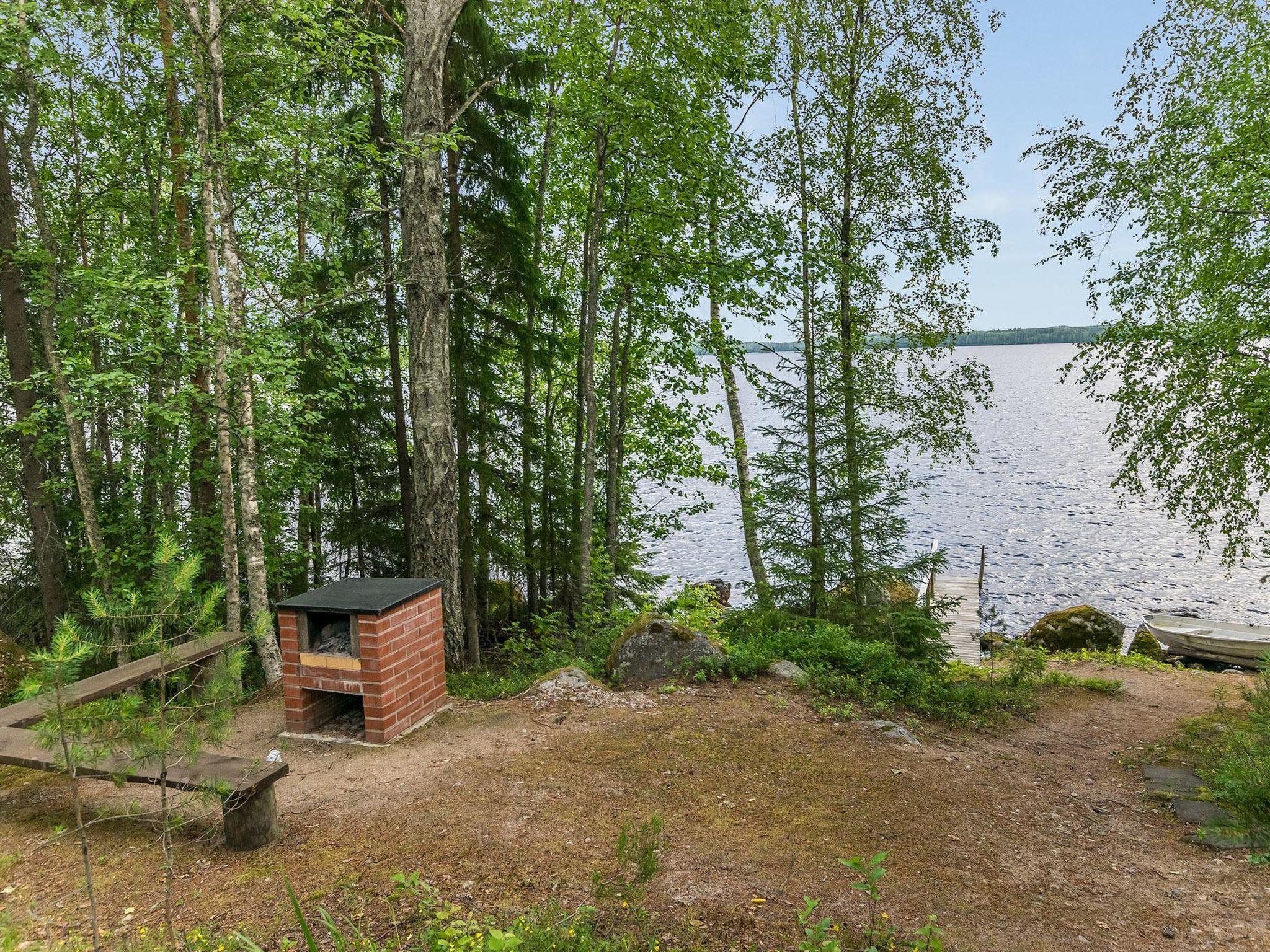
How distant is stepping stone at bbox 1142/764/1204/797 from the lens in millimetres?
5336

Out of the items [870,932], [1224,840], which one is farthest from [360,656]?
[1224,840]

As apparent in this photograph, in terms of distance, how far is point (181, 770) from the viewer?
3725mm

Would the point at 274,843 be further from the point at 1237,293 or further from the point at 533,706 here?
the point at 1237,293

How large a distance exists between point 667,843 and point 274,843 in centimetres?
222

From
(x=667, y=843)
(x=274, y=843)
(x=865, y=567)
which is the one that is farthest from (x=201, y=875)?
(x=865, y=567)

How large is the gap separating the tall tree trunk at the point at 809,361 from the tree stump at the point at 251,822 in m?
6.73

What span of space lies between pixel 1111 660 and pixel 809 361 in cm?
805

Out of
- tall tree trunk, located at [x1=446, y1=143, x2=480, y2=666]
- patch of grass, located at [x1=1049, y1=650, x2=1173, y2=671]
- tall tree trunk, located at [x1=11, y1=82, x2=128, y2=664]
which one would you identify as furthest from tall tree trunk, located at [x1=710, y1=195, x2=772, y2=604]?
tall tree trunk, located at [x1=11, y1=82, x2=128, y2=664]

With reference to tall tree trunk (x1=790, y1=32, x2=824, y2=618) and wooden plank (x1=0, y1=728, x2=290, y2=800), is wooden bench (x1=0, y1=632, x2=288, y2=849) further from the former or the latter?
tall tree trunk (x1=790, y1=32, x2=824, y2=618)

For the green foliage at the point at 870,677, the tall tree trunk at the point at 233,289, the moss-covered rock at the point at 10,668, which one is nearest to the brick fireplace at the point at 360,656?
the tall tree trunk at the point at 233,289

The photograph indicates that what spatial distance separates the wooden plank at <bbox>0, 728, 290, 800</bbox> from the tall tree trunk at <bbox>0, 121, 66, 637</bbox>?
5912 millimetres

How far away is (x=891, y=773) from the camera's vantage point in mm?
5199

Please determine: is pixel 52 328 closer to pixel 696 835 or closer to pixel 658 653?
pixel 658 653

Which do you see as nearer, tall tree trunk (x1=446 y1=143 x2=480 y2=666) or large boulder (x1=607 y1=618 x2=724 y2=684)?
large boulder (x1=607 y1=618 x2=724 y2=684)
